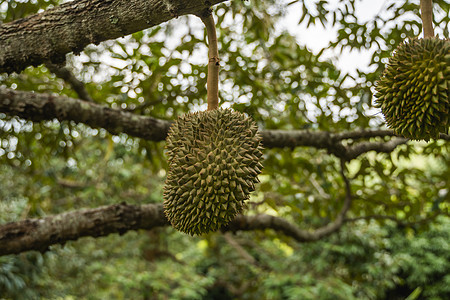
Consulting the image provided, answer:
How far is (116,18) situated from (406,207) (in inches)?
110

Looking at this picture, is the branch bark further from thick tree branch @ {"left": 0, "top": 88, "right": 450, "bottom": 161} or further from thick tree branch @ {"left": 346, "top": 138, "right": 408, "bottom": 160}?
thick tree branch @ {"left": 346, "top": 138, "right": 408, "bottom": 160}

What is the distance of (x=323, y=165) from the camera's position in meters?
2.82

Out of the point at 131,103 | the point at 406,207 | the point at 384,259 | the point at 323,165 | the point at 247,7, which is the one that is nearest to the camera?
the point at 247,7

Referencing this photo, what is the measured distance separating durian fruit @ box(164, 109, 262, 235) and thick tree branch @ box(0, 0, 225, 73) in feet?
1.26

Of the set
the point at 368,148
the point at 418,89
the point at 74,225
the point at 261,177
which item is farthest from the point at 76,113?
the point at 261,177

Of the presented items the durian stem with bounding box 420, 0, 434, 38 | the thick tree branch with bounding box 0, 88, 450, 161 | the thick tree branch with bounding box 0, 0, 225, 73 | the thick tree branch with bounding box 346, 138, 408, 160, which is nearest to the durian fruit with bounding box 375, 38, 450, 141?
the durian stem with bounding box 420, 0, 434, 38

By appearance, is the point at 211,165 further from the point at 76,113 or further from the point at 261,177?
the point at 261,177

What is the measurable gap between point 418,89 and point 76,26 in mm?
1130

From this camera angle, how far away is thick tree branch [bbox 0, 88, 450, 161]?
6.17 feet

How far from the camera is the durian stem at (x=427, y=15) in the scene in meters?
1.11

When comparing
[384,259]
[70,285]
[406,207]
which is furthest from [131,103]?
[384,259]

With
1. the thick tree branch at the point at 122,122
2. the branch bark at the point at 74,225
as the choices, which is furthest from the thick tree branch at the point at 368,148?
the branch bark at the point at 74,225

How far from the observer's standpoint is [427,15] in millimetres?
1118

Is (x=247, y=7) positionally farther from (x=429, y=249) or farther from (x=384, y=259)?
(x=429, y=249)
